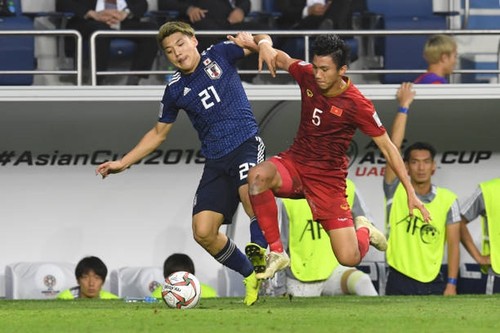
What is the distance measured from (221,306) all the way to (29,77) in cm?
434

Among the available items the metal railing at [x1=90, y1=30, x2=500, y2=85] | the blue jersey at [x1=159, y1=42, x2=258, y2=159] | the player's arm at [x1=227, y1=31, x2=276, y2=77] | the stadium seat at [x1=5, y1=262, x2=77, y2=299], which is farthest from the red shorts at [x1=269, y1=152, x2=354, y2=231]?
the stadium seat at [x1=5, y1=262, x2=77, y2=299]

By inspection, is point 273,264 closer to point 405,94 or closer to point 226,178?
point 226,178

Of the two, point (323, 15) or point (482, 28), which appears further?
point (482, 28)

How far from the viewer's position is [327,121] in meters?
9.33

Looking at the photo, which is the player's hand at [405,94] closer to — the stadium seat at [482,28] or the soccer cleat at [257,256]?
the stadium seat at [482,28]

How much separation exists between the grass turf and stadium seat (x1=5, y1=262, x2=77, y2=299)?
3275 mm

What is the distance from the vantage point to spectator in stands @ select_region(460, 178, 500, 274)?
1299 cm

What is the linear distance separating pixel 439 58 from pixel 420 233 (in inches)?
65.6

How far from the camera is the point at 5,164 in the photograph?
45.4ft

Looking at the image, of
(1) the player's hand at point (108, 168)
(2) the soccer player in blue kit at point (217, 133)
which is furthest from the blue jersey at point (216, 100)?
(1) the player's hand at point (108, 168)

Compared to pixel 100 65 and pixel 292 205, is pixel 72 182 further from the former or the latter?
pixel 292 205

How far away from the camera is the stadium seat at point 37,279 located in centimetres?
1323

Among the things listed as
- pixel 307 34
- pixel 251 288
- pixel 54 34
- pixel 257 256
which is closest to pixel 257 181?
pixel 257 256

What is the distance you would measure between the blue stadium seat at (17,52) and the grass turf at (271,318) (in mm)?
3569
